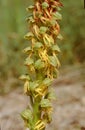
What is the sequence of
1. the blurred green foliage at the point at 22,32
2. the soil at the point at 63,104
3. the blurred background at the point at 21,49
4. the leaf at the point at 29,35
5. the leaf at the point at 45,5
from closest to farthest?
the leaf at the point at 45,5
the leaf at the point at 29,35
the soil at the point at 63,104
the blurred background at the point at 21,49
the blurred green foliage at the point at 22,32

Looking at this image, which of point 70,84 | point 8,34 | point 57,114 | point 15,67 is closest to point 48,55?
point 57,114

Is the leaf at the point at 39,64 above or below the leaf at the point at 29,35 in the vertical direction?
below

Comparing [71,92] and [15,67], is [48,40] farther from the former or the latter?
[15,67]

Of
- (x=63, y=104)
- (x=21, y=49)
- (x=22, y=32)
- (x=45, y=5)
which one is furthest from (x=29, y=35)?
(x=22, y=32)

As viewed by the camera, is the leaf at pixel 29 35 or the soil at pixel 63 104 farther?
the soil at pixel 63 104

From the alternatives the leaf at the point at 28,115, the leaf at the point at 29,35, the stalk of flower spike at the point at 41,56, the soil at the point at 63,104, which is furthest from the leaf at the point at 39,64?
the soil at the point at 63,104

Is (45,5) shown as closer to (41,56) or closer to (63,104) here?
(41,56)

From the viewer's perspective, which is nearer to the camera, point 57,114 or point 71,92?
point 57,114

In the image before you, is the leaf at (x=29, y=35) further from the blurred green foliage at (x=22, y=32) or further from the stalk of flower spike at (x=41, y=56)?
the blurred green foliage at (x=22, y=32)
